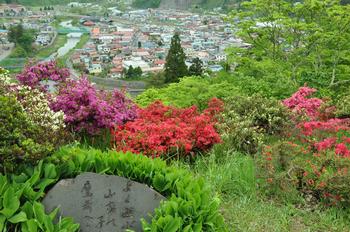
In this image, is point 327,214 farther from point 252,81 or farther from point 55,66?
point 252,81

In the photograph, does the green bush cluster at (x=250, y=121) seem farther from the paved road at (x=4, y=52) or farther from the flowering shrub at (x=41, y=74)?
the paved road at (x=4, y=52)

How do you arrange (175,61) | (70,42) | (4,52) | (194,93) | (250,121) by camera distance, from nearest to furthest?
(250,121) < (194,93) < (175,61) < (4,52) < (70,42)

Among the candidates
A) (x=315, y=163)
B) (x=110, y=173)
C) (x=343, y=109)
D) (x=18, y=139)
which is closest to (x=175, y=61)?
(x=343, y=109)

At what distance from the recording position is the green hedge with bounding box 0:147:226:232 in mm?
2873

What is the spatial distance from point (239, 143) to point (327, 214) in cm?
171

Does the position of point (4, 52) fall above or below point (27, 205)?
below

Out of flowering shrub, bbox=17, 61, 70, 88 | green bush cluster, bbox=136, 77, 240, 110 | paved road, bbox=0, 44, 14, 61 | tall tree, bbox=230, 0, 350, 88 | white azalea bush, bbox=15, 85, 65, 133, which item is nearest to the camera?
white azalea bush, bbox=15, 85, 65, 133

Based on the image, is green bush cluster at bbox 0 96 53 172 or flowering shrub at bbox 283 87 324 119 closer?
green bush cluster at bbox 0 96 53 172

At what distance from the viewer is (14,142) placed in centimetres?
314

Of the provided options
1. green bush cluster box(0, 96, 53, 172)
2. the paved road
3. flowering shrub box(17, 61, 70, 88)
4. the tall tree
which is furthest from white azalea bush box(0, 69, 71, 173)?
the paved road

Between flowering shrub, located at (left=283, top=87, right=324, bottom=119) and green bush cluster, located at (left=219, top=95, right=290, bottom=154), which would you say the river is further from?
green bush cluster, located at (left=219, top=95, right=290, bottom=154)

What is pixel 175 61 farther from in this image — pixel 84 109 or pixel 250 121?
pixel 84 109

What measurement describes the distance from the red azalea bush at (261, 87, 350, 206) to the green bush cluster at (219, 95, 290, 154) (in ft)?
1.70

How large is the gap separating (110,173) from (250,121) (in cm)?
265
